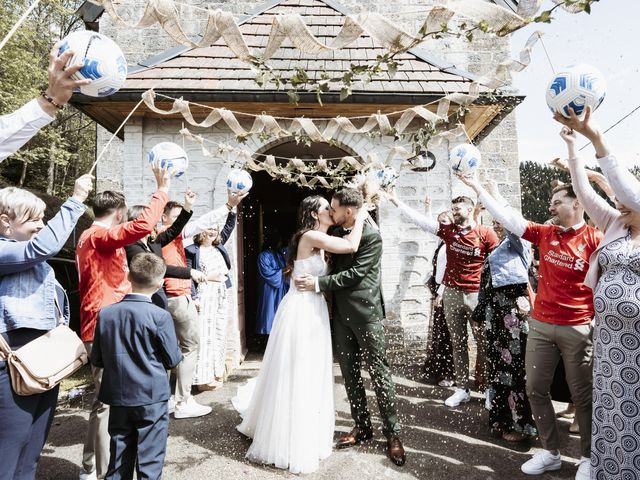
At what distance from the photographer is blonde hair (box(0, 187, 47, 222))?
2338 millimetres

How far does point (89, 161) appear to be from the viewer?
23.2 m

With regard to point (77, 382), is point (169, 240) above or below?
above

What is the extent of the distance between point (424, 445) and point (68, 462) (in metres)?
3.06

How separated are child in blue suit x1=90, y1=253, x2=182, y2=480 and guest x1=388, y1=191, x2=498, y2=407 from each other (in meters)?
2.88

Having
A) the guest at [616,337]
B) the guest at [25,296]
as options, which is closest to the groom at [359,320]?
the guest at [616,337]

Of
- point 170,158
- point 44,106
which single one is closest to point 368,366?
point 170,158

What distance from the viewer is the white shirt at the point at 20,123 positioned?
2.04 meters

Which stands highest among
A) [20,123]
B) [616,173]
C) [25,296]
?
[20,123]

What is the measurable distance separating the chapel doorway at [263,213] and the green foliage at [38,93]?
26.5 ft

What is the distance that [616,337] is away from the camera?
2467mm

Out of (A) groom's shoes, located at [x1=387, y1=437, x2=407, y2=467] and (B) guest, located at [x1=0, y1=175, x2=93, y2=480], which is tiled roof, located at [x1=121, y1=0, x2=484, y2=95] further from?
(A) groom's shoes, located at [x1=387, y1=437, x2=407, y2=467]

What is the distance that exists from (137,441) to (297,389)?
3.94ft

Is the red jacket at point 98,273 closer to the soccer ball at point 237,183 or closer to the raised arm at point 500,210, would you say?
the soccer ball at point 237,183

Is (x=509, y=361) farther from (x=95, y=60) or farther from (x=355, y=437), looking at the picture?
(x=95, y=60)
